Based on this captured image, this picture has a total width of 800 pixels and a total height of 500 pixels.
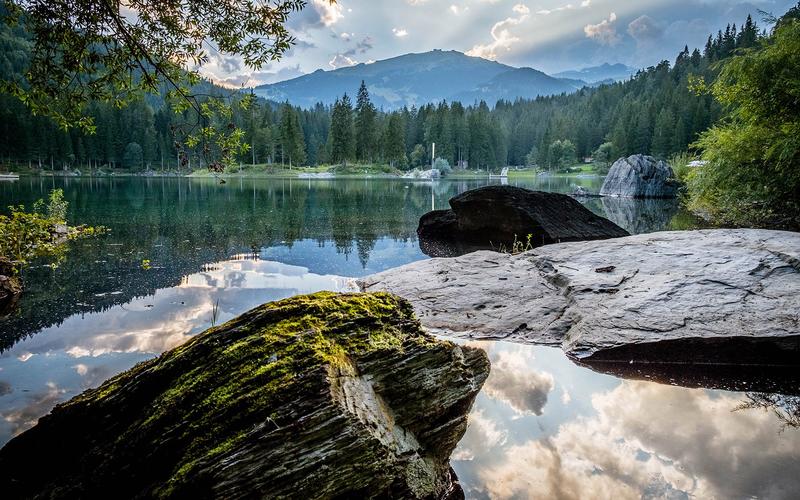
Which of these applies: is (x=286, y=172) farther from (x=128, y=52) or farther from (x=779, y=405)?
(x=779, y=405)

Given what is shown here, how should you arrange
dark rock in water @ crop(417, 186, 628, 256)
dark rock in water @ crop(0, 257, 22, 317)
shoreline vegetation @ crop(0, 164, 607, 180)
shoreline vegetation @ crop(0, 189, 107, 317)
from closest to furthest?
dark rock in water @ crop(0, 257, 22, 317) → shoreline vegetation @ crop(0, 189, 107, 317) → dark rock in water @ crop(417, 186, 628, 256) → shoreline vegetation @ crop(0, 164, 607, 180)

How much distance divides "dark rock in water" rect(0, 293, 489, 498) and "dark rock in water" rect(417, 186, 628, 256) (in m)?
12.0

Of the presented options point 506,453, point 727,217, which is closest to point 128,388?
point 506,453

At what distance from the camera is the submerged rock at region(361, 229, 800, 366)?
6.53 meters

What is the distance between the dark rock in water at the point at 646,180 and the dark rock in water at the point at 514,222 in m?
32.7

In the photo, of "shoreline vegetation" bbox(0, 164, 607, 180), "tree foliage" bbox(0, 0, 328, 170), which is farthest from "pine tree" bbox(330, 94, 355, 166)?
"tree foliage" bbox(0, 0, 328, 170)

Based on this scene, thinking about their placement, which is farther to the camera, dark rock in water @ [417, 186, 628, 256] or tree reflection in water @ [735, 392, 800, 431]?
dark rock in water @ [417, 186, 628, 256]

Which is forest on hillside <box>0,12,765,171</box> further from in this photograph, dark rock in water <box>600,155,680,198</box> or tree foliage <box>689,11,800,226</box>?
tree foliage <box>689,11,800,226</box>

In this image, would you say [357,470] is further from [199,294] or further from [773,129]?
[773,129]

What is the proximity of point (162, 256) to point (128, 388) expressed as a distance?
39.1ft

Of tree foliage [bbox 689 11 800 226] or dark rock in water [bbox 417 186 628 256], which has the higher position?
tree foliage [bbox 689 11 800 226]

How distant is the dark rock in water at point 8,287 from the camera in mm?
8619

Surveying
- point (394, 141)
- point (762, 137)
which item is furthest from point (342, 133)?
point (762, 137)

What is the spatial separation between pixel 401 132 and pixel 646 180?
7714cm
